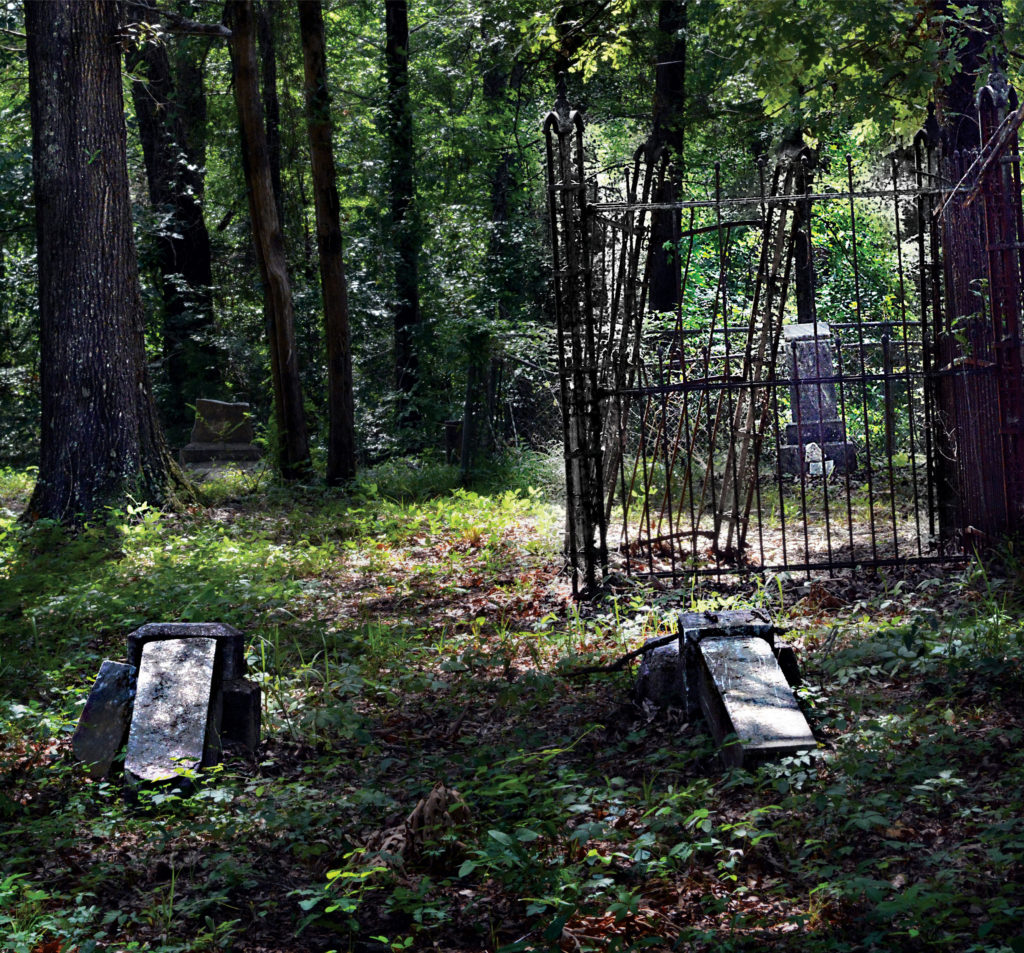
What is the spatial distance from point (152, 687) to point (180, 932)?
1636 millimetres

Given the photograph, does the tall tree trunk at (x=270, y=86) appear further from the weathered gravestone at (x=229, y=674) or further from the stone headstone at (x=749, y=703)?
the stone headstone at (x=749, y=703)

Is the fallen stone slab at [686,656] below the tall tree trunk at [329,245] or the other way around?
below

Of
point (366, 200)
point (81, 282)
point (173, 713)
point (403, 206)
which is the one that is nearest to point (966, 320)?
point (173, 713)

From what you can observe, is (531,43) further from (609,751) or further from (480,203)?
(609,751)

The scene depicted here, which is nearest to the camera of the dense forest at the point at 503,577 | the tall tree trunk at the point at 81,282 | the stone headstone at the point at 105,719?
the dense forest at the point at 503,577

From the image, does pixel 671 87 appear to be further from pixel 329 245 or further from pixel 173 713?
pixel 173 713

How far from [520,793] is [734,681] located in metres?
1.11

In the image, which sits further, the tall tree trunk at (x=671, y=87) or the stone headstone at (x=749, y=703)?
the tall tree trunk at (x=671, y=87)

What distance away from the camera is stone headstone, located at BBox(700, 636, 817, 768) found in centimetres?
429

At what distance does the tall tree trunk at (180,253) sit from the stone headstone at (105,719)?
15.7 metres

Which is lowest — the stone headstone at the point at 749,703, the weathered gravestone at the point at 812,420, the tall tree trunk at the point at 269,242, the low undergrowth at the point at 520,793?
the low undergrowth at the point at 520,793

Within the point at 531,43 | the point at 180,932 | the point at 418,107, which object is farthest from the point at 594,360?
the point at 418,107

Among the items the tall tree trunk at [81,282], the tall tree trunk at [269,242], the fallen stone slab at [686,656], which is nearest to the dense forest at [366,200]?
the tall tree trunk at [269,242]

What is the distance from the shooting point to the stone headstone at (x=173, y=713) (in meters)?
4.48
